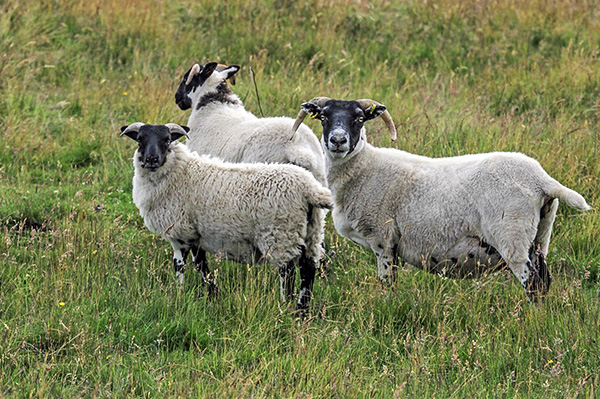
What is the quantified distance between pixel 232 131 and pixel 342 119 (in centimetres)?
180

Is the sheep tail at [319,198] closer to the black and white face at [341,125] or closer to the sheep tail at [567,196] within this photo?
the black and white face at [341,125]

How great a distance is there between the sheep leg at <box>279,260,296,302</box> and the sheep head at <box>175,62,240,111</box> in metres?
3.30

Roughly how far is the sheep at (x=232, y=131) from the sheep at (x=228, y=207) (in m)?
0.32

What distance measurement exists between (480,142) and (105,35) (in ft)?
20.6

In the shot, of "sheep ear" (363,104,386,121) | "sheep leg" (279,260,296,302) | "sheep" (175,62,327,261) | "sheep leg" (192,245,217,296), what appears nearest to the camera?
"sheep leg" (279,260,296,302)

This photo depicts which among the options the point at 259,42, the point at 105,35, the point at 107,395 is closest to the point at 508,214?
the point at 107,395

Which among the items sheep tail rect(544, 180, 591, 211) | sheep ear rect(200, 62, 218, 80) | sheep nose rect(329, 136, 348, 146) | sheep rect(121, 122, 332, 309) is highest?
sheep ear rect(200, 62, 218, 80)

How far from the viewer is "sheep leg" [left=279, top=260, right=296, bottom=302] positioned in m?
5.62

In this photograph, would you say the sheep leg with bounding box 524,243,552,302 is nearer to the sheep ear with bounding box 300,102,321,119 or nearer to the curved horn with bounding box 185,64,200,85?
the sheep ear with bounding box 300,102,321,119

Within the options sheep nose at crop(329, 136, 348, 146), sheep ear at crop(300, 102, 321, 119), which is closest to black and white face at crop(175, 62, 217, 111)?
sheep ear at crop(300, 102, 321, 119)

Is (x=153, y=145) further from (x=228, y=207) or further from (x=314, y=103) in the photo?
(x=314, y=103)

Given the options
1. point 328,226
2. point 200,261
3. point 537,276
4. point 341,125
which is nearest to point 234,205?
point 200,261

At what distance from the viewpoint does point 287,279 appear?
5637 mm

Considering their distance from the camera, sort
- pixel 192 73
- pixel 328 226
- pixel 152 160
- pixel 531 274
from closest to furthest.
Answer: pixel 531 274 → pixel 152 160 → pixel 328 226 → pixel 192 73
